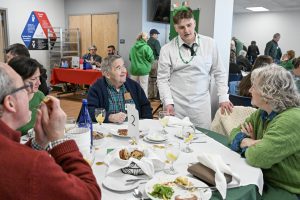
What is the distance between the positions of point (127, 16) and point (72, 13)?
207 cm

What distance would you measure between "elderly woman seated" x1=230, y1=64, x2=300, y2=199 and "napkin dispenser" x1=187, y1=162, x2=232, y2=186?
1.01 feet

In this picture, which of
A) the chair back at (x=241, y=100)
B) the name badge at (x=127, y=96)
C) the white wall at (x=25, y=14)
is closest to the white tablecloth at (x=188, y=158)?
the name badge at (x=127, y=96)

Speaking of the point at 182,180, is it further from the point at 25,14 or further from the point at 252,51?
the point at 252,51

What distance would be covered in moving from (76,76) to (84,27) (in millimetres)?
2732

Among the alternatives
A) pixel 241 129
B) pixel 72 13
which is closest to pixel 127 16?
pixel 72 13

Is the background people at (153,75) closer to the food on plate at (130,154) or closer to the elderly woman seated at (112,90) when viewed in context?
the elderly woman seated at (112,90)

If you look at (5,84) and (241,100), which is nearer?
(5,84)

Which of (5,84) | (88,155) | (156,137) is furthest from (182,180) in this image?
(5,84)

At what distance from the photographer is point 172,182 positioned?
1.36 meters

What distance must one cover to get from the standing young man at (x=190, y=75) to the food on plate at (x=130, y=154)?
1.24 metres

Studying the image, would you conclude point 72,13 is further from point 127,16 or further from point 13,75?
point 13,75

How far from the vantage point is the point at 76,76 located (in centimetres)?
724

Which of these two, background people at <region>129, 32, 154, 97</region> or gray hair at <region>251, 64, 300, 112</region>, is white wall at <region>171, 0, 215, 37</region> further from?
background people at <region>129, 32, 154, 97</region>

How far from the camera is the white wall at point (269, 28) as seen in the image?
12977mm
